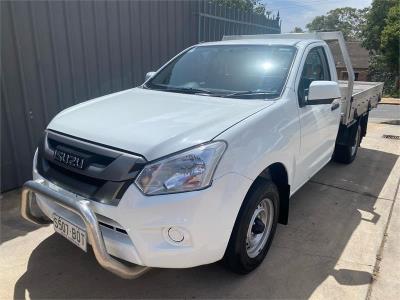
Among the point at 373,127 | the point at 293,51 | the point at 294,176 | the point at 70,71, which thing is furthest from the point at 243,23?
the point at 294,176

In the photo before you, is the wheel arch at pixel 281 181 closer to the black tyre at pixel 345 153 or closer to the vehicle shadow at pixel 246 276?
the vehicle shadow at pixel 246 276

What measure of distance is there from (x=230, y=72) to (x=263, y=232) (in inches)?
61.9

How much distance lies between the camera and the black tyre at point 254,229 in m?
2.58

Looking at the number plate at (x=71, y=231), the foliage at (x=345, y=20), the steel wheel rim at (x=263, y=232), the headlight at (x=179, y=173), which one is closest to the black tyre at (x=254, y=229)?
the steel wheel rim at (x=263, y=232)

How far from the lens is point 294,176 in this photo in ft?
11.0

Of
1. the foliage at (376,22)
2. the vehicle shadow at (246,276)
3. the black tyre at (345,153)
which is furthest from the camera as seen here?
the foliage at (376,22)

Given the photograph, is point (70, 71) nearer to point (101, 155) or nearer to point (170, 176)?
point (101, 155)

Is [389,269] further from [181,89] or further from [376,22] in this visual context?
[376,22]

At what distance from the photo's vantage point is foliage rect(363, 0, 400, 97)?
86.3ft

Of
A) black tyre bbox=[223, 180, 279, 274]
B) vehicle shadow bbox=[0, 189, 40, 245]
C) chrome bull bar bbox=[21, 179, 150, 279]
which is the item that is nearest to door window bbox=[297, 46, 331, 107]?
black tyre bbox=[223, 180, 279, 274]

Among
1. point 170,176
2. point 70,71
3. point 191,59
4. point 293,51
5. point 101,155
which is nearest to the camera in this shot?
point 170,176

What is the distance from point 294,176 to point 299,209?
0.99 metres

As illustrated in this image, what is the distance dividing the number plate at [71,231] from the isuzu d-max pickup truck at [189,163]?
1 cm

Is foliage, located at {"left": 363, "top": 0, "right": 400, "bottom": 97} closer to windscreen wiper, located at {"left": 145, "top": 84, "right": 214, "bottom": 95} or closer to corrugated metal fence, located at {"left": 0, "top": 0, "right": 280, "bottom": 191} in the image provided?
corrugated metal fence, located at {"left": 0, "top": 0, "right": 280, "bottom": 191}
